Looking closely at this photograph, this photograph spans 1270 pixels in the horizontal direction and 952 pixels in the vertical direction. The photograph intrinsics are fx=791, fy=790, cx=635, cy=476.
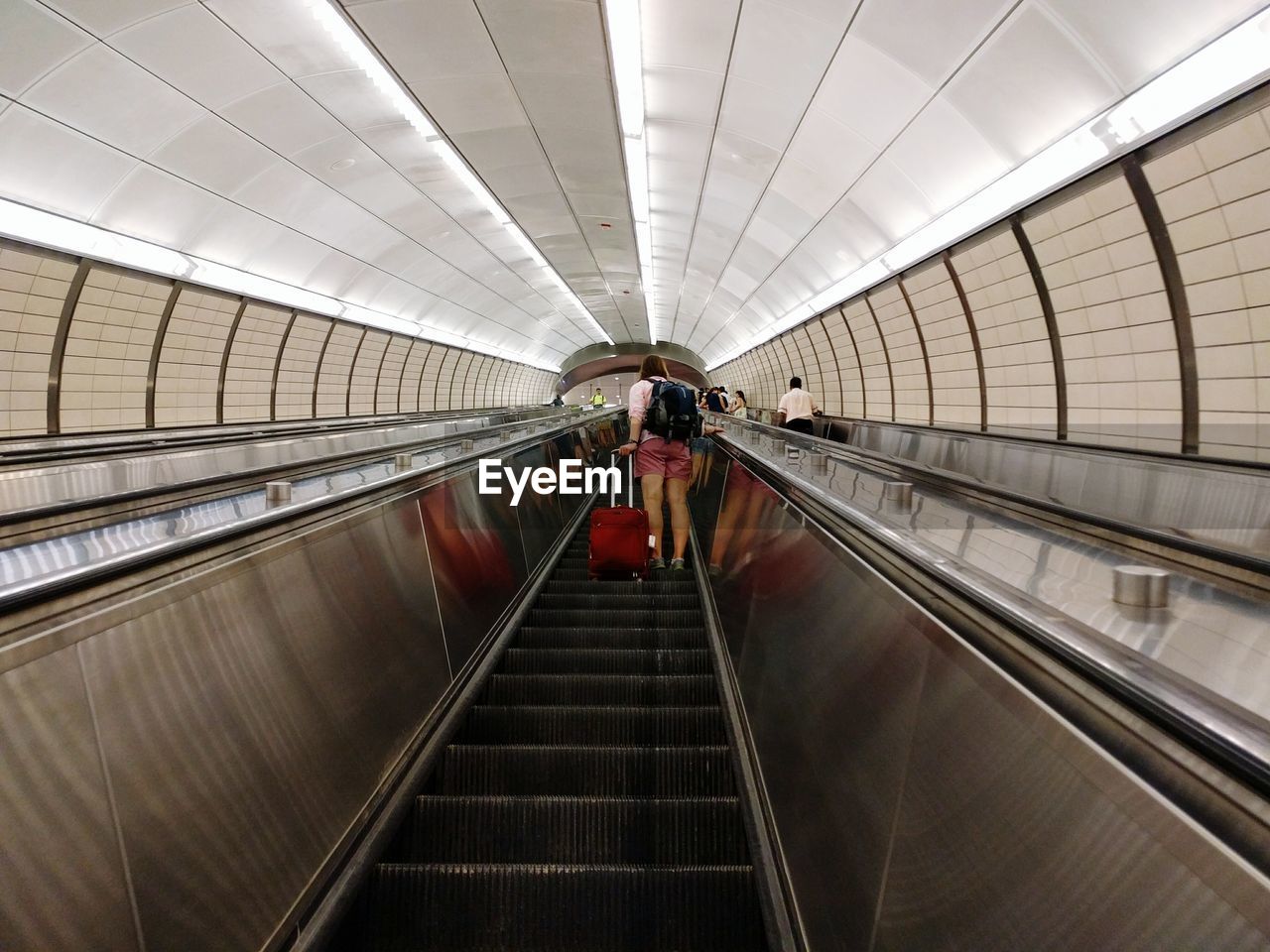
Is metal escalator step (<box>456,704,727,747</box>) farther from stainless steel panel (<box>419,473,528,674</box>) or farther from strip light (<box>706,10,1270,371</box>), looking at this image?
strip light (<box>706,10,1270,371</box>)

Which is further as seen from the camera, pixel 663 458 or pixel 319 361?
pixel 319 361

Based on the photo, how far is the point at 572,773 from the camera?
3.12 meters

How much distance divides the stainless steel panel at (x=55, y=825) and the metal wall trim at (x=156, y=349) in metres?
11.1

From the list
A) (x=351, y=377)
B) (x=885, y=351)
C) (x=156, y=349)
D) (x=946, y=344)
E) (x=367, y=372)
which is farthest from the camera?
(x=367, y=372)

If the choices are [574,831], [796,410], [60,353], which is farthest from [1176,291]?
[60,353]

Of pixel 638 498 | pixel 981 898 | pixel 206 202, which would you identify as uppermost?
pixel 206 202

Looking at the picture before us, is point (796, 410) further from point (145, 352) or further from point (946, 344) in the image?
point (145, 352)

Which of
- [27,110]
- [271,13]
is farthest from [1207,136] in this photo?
[27,110]

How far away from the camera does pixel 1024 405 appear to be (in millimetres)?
9445

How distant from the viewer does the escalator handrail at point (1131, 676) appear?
2.48 ft

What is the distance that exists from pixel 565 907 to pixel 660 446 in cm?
453

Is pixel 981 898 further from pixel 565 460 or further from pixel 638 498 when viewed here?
pixel 638 498

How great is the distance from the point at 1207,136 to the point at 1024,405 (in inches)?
170
